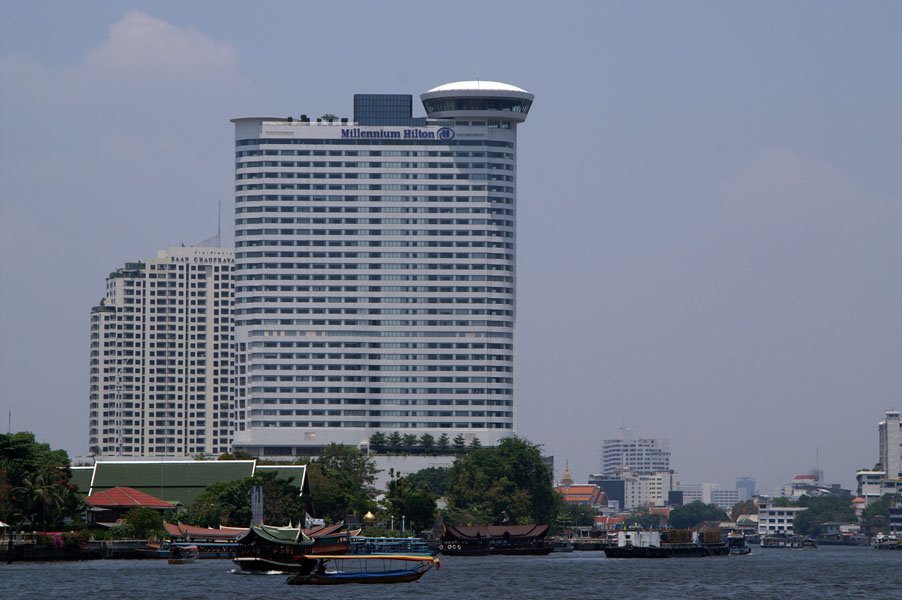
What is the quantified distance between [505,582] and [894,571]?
2374 inches

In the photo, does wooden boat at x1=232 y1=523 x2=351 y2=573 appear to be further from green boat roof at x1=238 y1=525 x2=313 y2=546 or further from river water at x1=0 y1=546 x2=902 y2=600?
river water at x1=0 y1=546 x2=902 y2=600

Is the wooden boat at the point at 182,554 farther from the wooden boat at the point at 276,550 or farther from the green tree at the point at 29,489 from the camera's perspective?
the wooden boat at the point at 276,550

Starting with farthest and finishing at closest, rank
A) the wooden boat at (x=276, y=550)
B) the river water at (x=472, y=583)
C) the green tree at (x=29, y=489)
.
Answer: the green tree at (x=29, y=489), the wooden boat at (x=276, y=550), the river water at (x=472, y=583)

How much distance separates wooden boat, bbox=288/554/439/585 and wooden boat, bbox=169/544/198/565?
34975 mm

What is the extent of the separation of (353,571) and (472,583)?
34.8 ft

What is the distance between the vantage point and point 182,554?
181 meters

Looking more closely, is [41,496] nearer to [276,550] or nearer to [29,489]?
[29,489]

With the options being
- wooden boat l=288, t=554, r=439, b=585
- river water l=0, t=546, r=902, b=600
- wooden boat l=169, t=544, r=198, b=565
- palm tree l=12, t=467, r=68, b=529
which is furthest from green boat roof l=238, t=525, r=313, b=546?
palm tree l=12, t=467, r=68, b=529

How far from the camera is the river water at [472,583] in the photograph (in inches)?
4995

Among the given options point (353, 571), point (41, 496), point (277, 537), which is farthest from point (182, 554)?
point (353, 571)

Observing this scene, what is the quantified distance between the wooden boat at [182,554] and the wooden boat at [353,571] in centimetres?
3497

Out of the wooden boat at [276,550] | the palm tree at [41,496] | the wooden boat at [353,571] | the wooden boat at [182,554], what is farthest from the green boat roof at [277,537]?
the palm tree at [41,496]

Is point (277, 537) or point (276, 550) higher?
point (277, 537)

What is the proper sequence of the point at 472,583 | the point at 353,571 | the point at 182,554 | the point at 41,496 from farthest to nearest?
the point at 182,554 < the point at 41,496 < the point at 472,583 < the point at 353,571
